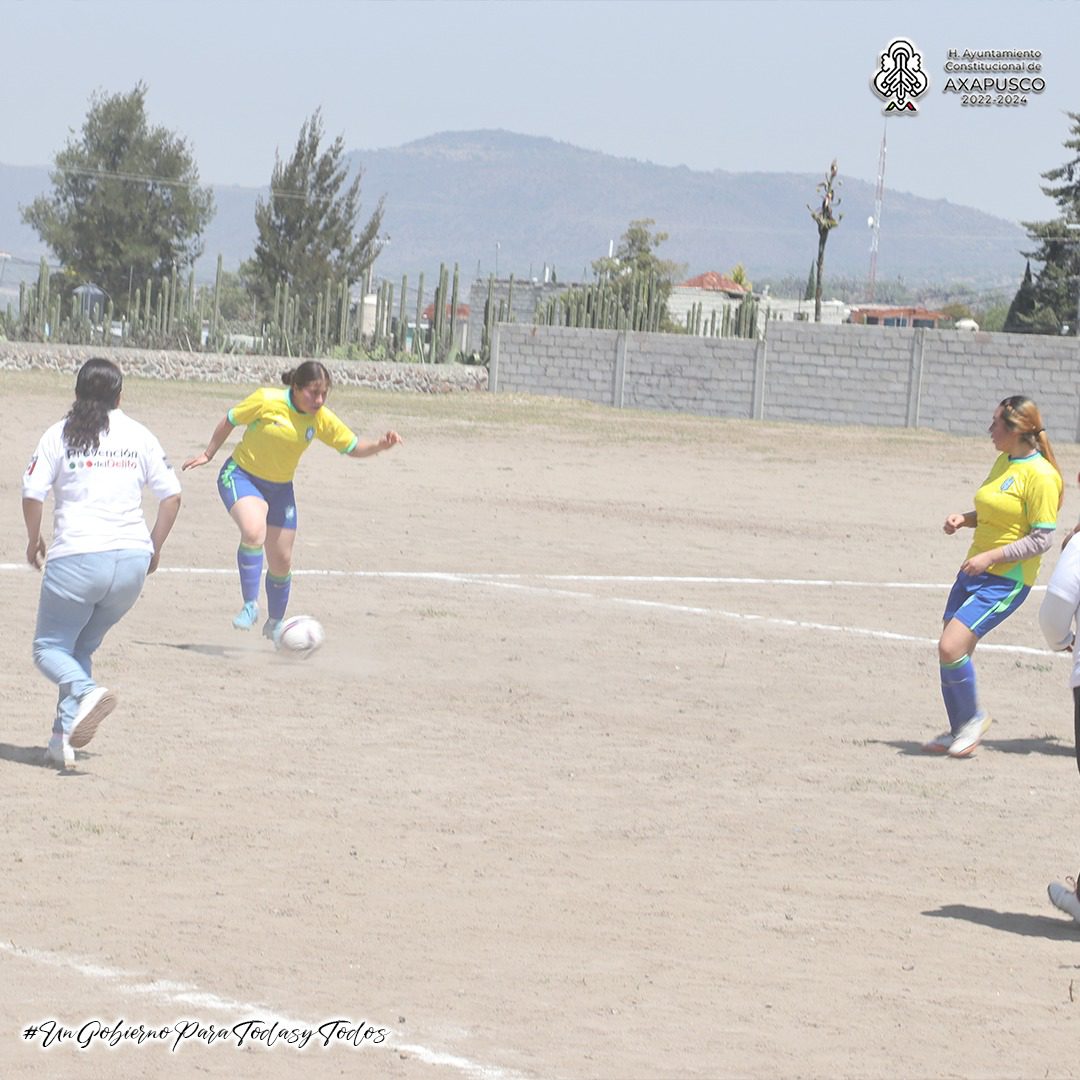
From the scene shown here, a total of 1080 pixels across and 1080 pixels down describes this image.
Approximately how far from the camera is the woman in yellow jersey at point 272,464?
11203 millimetres

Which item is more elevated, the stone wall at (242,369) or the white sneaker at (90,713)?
the stone wall at (242,369)

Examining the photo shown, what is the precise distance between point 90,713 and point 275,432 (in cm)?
359

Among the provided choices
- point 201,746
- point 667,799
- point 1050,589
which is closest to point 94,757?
point 201,746

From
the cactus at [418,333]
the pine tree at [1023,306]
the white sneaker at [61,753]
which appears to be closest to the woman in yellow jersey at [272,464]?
the white sneaker at [61,753]

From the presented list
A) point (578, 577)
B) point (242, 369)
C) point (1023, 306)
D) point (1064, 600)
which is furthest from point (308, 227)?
point (1064, 600)

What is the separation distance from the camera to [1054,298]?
2564 inches

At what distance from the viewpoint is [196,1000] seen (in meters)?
5.36

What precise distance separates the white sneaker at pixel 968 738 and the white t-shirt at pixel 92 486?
404cm

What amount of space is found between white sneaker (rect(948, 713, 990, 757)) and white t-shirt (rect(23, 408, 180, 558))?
13.2 feet

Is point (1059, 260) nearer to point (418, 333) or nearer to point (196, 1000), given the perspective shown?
point (418, 333)

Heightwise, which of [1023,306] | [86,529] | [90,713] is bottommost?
[90,713]

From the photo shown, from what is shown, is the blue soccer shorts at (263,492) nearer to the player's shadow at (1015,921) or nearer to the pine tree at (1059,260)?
the player's shadow at (1015,921)

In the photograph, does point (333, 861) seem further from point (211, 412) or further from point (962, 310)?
point (962, 310)

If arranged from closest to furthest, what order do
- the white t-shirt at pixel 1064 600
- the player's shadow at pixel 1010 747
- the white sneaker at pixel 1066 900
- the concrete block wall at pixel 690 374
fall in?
the white sneaker at pixel 1066 900, the white t-shirt at pixel 1064 600, the player's shadow at pixel 1010 747, the concrete block wall at pixel 690 374
